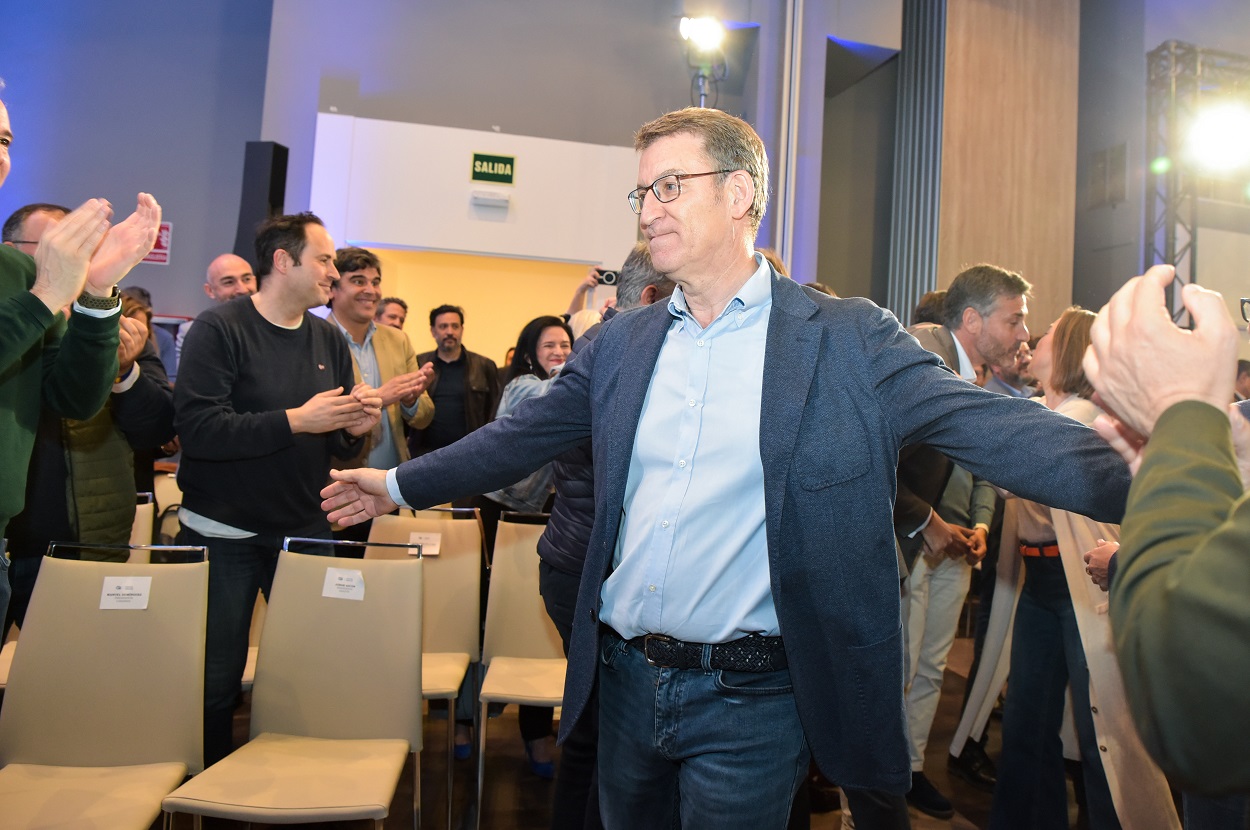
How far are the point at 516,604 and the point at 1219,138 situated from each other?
636 centimetres

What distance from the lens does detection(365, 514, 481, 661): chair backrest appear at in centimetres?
321

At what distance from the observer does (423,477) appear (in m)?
1.61

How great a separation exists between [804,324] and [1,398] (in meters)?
1.63

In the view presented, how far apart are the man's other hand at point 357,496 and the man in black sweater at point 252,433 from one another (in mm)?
817

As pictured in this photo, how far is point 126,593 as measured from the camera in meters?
2.28

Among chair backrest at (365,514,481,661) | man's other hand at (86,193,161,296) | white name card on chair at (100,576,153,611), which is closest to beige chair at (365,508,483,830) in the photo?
chair backrest at (365,514,481,661)

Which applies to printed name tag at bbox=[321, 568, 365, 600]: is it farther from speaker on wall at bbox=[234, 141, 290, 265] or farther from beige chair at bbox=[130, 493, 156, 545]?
speaker on wall at bbox=[234, 141, 290, 265]

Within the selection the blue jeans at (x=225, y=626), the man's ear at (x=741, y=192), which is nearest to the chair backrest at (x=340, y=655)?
the blue jeans at (x=225, y=626)

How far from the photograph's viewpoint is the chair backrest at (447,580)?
3205 millimetres

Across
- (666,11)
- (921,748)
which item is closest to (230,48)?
(666,11)

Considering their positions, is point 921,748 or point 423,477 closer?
point 423,477

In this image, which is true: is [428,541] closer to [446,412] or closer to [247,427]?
[247,427]

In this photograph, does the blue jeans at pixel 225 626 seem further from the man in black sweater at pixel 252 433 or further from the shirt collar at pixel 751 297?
the shirt collar at pixel 751 297

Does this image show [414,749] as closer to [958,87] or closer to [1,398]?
[1,398]
